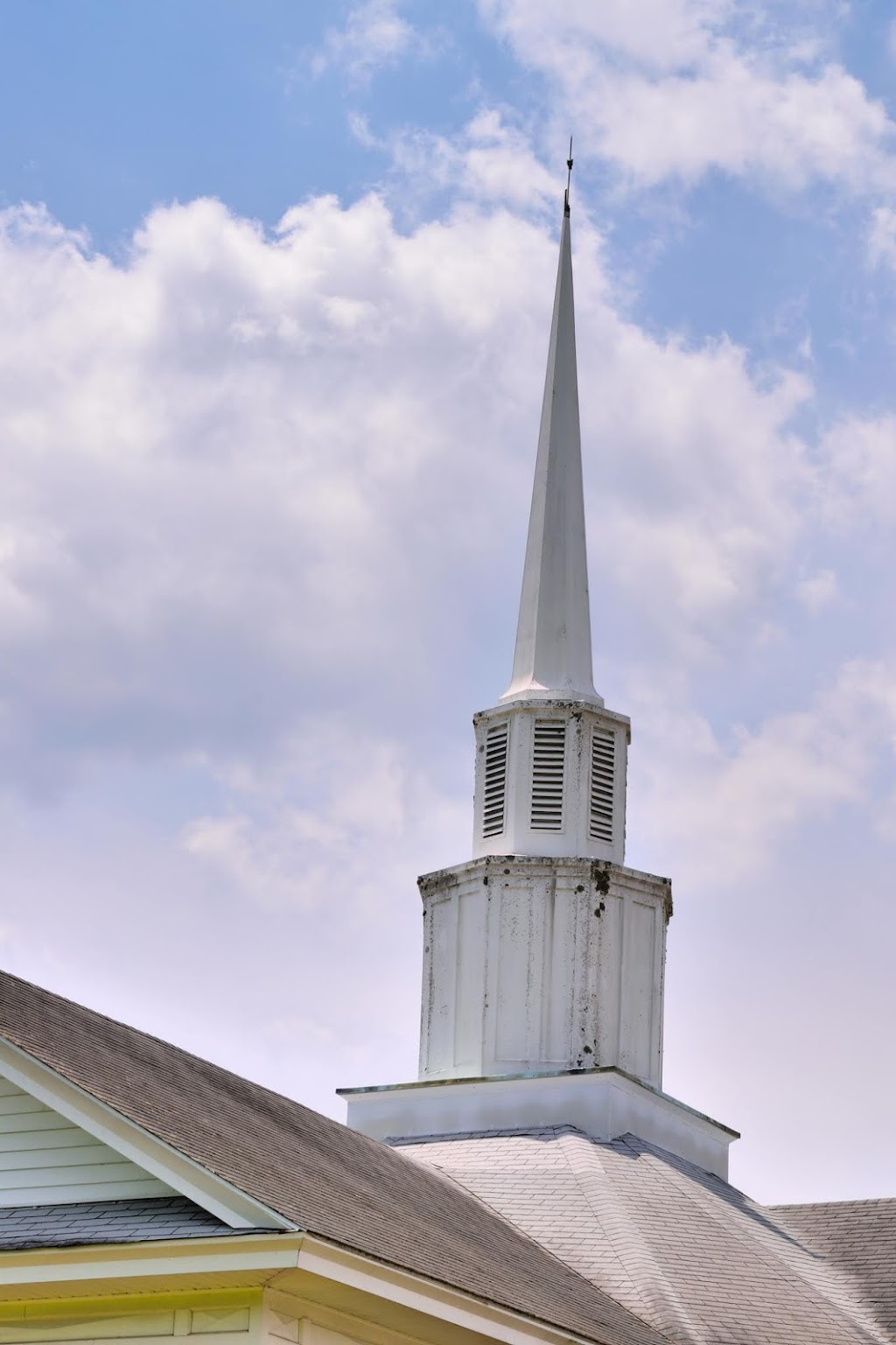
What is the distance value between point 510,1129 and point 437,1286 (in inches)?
386

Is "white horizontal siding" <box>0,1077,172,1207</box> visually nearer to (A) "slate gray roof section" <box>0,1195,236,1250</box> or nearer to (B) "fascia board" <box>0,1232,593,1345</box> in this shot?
(A) "slate gray roof section" <box>0,1195,236,1250</box>

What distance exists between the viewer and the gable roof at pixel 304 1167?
14.1m

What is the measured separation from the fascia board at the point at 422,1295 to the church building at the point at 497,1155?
2cm

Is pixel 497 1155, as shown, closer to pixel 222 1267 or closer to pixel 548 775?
pixel 548 775

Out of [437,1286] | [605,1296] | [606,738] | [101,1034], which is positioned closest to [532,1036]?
[606,738]

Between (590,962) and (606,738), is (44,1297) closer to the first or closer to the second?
(590,962)

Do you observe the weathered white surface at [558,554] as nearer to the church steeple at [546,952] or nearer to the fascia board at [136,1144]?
the church steeple at [546,952]

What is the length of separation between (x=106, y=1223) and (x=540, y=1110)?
10721 mm

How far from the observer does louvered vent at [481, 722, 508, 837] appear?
25891 mm

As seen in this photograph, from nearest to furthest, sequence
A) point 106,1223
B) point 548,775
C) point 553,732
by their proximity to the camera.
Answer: point 106,1223, point 548,775, point 553,732

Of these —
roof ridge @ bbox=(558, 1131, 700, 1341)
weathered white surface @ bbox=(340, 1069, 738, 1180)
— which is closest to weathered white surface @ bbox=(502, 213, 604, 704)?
weathered white surface @ bbox=(340, 1069, 738, 1180)

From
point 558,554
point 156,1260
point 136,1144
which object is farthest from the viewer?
point 558,554

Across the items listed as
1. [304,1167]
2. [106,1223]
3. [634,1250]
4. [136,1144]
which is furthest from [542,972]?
[106,1223]

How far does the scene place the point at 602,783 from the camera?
85.2 ft
